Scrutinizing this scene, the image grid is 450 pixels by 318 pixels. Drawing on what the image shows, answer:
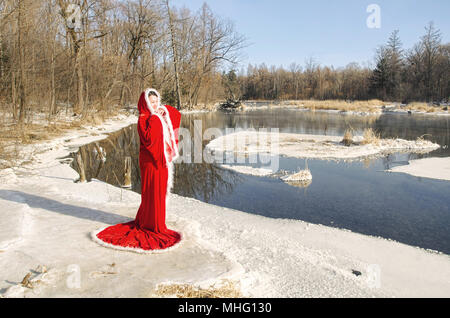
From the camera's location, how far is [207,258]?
418cm

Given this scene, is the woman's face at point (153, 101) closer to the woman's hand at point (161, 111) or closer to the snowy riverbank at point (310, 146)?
the woman's hand at point (161, 111)

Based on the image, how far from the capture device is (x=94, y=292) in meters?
3.30

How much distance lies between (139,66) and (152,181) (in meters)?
34.7

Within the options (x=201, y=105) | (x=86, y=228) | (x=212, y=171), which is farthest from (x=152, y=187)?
(x=201, y=105)

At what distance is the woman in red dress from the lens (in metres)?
4.44

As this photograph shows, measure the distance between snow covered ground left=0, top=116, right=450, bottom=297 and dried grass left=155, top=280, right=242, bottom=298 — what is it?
99mm

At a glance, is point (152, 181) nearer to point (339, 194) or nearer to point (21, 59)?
point (339, 194)

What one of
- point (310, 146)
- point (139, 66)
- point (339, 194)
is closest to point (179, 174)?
point (339, 194)

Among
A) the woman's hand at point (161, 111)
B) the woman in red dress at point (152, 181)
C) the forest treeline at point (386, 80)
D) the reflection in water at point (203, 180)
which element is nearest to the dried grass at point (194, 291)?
the woman in red dress at point (152, 181)

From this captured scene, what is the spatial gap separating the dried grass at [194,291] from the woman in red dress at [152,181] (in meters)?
0.95

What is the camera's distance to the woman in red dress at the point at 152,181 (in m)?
4.44

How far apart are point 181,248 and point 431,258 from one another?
3.36 meters

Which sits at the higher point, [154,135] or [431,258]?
[154,135]
